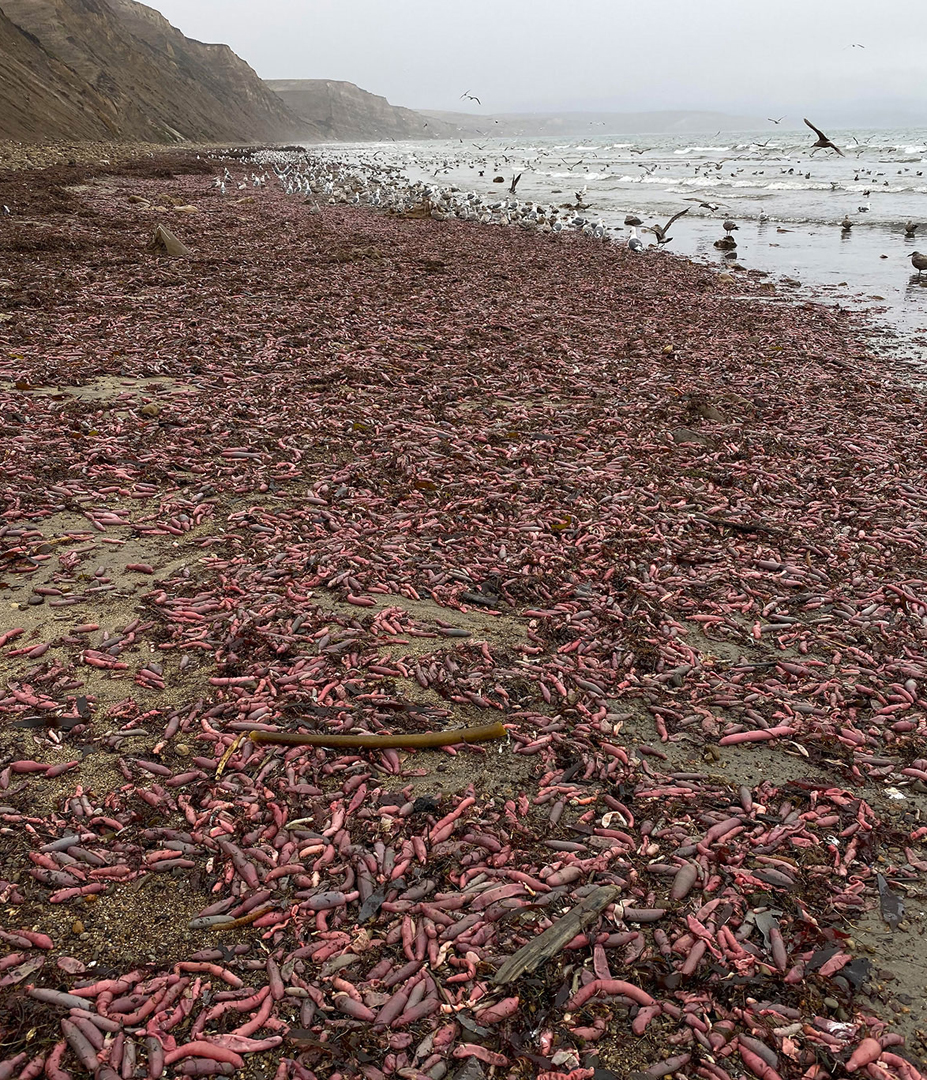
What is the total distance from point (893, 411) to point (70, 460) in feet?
38.6

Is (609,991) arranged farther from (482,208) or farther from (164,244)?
(482,208)

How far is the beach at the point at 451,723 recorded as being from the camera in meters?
2.93

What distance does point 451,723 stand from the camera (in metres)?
4.55

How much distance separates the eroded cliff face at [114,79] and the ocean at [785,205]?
79.6 ft

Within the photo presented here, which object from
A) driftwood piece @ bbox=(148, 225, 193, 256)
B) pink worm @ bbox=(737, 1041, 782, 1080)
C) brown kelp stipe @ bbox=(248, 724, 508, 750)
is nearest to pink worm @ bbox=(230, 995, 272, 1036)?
brown kelp stipe @ bbox=(248, 724, 508, 750)

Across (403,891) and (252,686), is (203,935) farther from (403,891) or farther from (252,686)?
(252,686)

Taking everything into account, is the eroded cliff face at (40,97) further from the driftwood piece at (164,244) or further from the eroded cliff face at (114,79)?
the driftwood piece at (164,244)

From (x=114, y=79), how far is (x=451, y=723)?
8616 cm

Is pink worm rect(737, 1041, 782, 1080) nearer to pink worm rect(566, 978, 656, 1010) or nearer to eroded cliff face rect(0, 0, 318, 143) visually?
pink worm rect(566, 978, 656, 1010)

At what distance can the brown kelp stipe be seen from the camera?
4238 mm

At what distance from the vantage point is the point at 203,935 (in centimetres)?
320

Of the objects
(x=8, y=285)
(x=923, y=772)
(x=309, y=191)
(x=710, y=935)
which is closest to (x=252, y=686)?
(x=710, y=935)

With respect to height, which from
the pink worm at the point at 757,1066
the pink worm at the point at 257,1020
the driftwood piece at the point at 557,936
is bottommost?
the pink worm at the point at 757,1066

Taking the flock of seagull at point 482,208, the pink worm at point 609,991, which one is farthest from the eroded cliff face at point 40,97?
the pink worm at point 609,991
